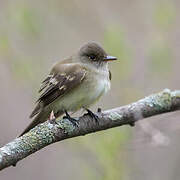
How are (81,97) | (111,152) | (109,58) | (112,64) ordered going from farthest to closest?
1. (112,64)
2. (109,58)
3. (81,97)
4. (111,152)

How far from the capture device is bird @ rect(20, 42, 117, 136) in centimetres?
451

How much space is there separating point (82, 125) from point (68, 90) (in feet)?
2.17

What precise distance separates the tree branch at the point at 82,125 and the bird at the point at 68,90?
372 millimetres

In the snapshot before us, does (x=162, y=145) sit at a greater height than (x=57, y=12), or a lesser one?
lesser

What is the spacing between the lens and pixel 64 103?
178 inches

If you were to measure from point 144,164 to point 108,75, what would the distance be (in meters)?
1.03

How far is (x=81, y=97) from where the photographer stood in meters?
4.51

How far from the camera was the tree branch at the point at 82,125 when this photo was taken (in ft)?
10.3

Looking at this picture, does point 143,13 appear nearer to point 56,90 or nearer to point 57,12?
point 57,12

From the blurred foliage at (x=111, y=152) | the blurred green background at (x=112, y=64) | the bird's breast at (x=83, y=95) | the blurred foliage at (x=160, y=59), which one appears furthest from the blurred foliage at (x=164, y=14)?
the blurred foliage at (x=111, y=152)

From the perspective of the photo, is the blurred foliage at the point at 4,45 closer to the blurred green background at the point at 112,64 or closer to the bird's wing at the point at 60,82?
the blurred green background at the point at 112,64

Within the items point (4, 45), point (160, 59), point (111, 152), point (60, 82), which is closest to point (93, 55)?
point (60, 82)

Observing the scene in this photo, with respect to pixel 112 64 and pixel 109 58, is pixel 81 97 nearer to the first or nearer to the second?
pixel 109 58

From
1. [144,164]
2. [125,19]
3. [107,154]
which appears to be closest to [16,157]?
[107,154]
